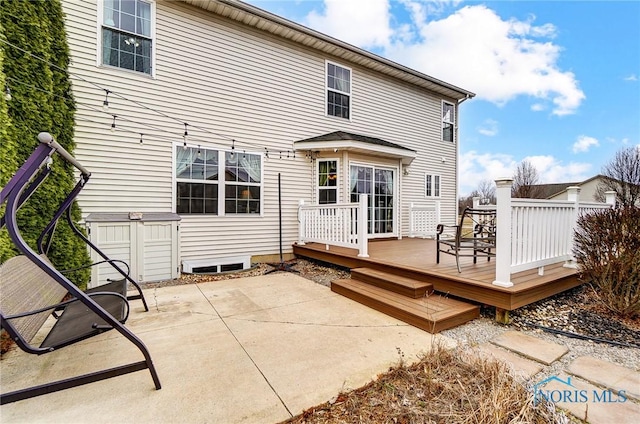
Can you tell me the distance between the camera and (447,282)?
12.1 feet

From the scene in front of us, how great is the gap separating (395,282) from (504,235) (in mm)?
1507

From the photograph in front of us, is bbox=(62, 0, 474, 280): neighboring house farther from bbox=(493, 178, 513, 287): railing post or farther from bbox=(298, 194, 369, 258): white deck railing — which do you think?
bbox=(493, 178, 513, 287): railing post

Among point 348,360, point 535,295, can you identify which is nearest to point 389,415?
point 348,360

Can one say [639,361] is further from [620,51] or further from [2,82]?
[620,51]

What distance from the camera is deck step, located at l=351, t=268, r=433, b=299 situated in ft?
12.3

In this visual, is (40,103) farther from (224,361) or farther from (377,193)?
(377,193)

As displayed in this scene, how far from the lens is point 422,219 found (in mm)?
8938

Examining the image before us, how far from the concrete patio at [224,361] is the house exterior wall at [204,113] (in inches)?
101

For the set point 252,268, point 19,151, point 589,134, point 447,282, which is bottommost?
point 252,268

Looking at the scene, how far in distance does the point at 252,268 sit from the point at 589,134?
943 inches

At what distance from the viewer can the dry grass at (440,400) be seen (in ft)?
5.45

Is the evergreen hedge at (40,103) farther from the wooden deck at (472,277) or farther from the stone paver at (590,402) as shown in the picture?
the stone paver at (590,402)

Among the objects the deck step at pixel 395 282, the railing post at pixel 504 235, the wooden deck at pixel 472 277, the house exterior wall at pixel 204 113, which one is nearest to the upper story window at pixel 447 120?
the house exterior wall at pixel 204 113

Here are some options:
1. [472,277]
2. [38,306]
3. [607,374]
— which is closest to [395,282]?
[472,277]
